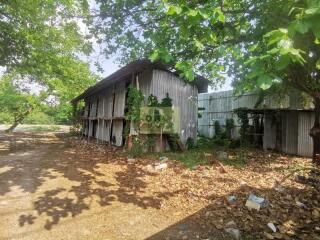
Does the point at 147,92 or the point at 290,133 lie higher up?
the point at 147,92

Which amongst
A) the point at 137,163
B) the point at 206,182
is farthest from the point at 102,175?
the point at 206,182

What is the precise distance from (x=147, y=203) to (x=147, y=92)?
733 centimetres

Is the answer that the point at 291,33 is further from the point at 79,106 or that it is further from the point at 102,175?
the point at 79,106

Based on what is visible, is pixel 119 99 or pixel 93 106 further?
pixel 93 106

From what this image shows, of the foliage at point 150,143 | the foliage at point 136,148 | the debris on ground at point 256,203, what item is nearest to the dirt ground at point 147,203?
the debris on ground at point 256,203

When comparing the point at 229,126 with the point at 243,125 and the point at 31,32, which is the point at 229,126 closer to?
the point at 243,125

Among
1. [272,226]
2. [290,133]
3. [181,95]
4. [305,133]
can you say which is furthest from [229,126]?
[272,226]

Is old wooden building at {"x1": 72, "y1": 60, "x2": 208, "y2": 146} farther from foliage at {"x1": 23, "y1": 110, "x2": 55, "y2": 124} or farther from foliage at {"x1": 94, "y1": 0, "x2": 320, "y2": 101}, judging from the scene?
foliage at {"x1": 23, "y1": 110, "x2": 55, "y2": 124}

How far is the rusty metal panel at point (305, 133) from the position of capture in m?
14.3

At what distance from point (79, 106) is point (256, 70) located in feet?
90.5

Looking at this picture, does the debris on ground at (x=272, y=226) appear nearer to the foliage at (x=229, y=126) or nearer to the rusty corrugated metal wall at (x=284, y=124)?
the rusty corrugated metal wall at (x=284, y=124)

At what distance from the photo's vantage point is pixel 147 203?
6273mm

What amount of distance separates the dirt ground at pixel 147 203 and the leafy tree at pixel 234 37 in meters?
2.68

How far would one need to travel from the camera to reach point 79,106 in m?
28.6
